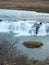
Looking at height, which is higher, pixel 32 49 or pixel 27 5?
pixel 27 5

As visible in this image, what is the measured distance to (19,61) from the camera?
71 cm

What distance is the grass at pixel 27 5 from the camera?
3.45ft

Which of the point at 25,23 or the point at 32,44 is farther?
the point at 25,23

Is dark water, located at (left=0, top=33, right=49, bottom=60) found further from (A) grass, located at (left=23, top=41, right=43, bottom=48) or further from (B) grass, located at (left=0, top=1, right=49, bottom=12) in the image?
(B) grass, located at (left=0, top=1, right=49, bottom=12)

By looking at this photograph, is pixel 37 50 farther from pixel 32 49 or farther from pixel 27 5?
pixel 27 5

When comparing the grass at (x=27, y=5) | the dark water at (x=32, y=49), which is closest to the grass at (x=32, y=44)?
the dark water at (x=32, y=49)

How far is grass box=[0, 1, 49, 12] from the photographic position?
1.05m

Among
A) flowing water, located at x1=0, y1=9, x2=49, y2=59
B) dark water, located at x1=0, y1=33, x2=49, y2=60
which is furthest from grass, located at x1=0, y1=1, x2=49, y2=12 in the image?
dark water, located at x1=0, y1=33, x2=49, y2=60

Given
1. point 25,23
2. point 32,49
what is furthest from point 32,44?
point 25,23

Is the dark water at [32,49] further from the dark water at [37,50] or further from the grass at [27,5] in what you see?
the grass at [27,5]

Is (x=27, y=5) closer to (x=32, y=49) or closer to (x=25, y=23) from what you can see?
(x=25, y=23)

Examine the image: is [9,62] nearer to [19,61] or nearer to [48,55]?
[19,61]

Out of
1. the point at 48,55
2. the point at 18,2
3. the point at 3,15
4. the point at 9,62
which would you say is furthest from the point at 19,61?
the point at 18,2

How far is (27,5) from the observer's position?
108 cm
